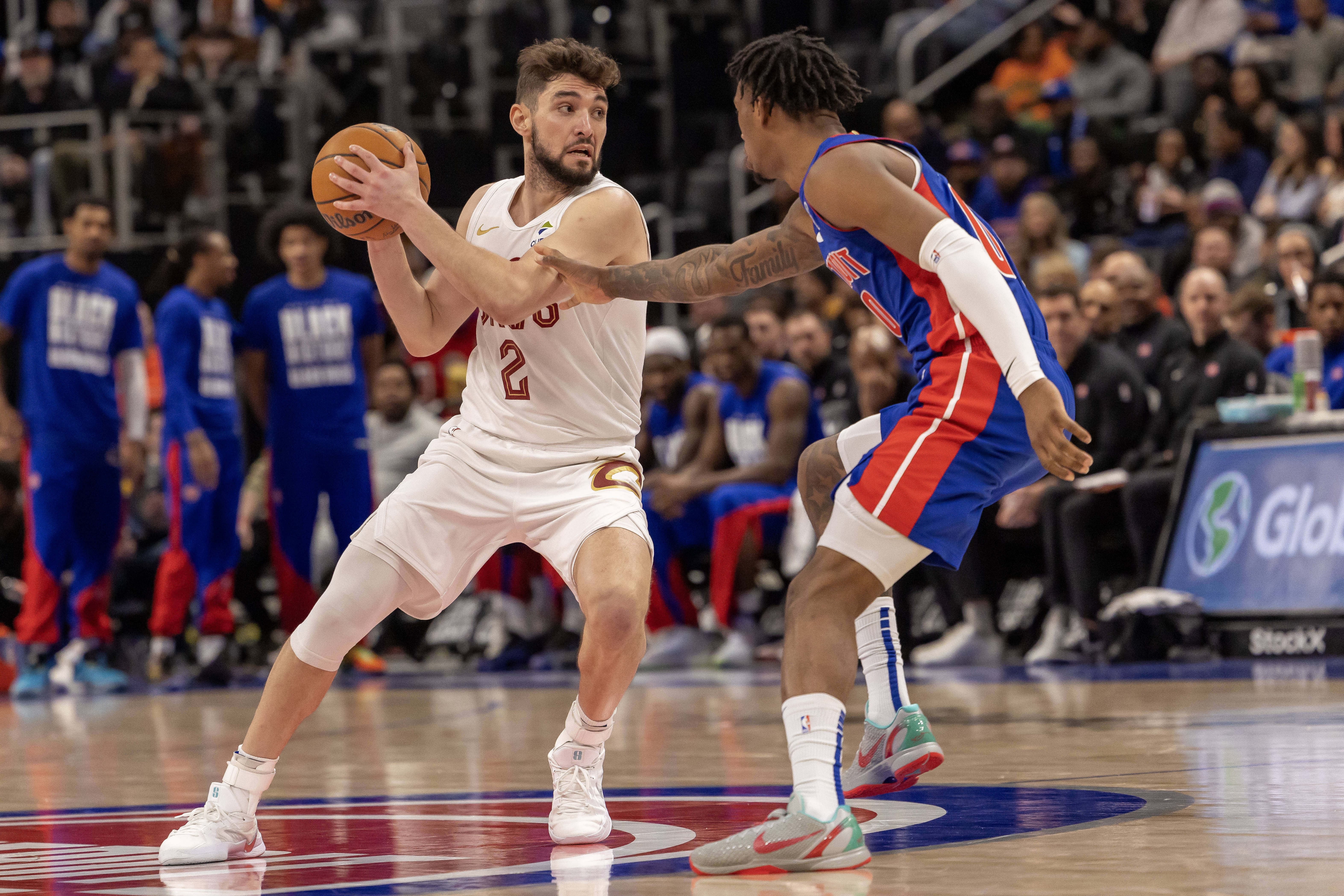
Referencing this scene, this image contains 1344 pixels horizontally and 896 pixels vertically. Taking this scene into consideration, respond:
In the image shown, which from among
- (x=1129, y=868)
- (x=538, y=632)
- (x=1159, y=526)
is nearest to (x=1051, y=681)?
(x=1159, y=526)

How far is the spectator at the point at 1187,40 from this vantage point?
13492mm

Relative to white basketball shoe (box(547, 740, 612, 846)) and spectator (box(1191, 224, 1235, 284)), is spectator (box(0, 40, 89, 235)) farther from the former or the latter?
white basketball shoe (box(547, 740, 612, 846))

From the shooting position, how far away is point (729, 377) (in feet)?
34.2

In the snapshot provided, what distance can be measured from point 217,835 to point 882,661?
1708mm

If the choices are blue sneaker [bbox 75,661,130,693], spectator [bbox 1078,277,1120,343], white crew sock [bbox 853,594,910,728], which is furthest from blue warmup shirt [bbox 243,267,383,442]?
white crew sock [bbox 853,594,910,728]

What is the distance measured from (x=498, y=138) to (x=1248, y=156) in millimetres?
6484

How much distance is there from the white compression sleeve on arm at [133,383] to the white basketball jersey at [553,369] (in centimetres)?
651

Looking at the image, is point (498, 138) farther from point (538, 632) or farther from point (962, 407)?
point (962, 407)

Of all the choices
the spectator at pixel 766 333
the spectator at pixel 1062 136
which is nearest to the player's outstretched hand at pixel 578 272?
the spectator at pixel 766 333

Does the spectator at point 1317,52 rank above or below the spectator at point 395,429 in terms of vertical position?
above

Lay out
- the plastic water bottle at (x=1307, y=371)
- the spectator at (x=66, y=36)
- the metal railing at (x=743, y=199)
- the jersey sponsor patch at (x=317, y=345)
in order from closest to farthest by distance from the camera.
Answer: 1. the plastic water bottle at (x=1307, y=371)
2. the jersey sponsor patch at (x=317, y=345)
3. the metal railing at (x=743, y=199)
4. the spectator at (x=66, y=36)

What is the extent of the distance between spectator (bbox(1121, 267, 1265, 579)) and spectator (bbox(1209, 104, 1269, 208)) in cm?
307

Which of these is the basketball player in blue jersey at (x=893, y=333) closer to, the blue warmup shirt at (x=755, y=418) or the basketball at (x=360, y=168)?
the basketball at (x=360, y=168)

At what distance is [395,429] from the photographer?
1152cm
